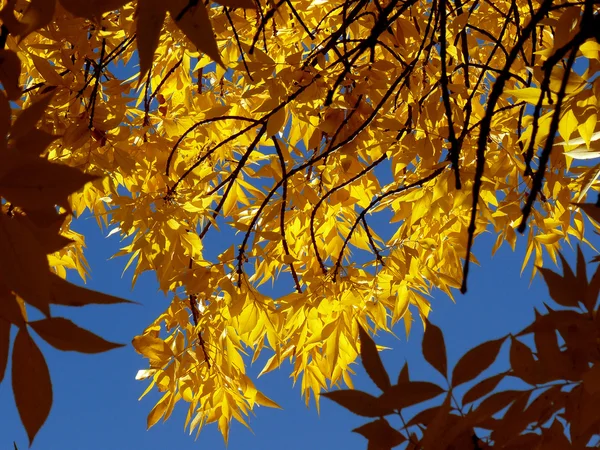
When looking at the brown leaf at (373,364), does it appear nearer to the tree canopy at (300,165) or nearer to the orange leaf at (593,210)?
the orange leaf at (593,210)

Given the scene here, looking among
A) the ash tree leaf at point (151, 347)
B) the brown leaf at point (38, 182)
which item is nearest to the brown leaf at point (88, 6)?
the brown leaf at point (38, 182)

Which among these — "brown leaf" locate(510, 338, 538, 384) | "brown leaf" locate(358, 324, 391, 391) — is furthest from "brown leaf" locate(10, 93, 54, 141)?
"brown leaf" locate(510, 338, 538, 384)

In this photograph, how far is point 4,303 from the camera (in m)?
0.49

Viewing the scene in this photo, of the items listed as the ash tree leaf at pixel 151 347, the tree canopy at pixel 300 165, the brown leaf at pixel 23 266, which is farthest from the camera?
the ash tree leaf at pixel 151 347

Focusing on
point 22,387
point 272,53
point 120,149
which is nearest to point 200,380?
point 120,149

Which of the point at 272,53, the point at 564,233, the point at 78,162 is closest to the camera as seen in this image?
the point at 78,162

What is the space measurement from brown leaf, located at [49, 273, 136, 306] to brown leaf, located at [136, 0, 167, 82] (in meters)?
0.17

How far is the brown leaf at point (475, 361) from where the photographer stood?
526 millimetres

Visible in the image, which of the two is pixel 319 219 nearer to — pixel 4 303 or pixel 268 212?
pixel 268 212

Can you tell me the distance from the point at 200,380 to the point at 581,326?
3.97 ft

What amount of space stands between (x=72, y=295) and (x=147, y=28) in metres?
0.20

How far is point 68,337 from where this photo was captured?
504mm

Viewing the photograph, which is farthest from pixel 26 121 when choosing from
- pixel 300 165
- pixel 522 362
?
pixel 300 165

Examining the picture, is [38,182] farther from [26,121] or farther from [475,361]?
[475,361]
